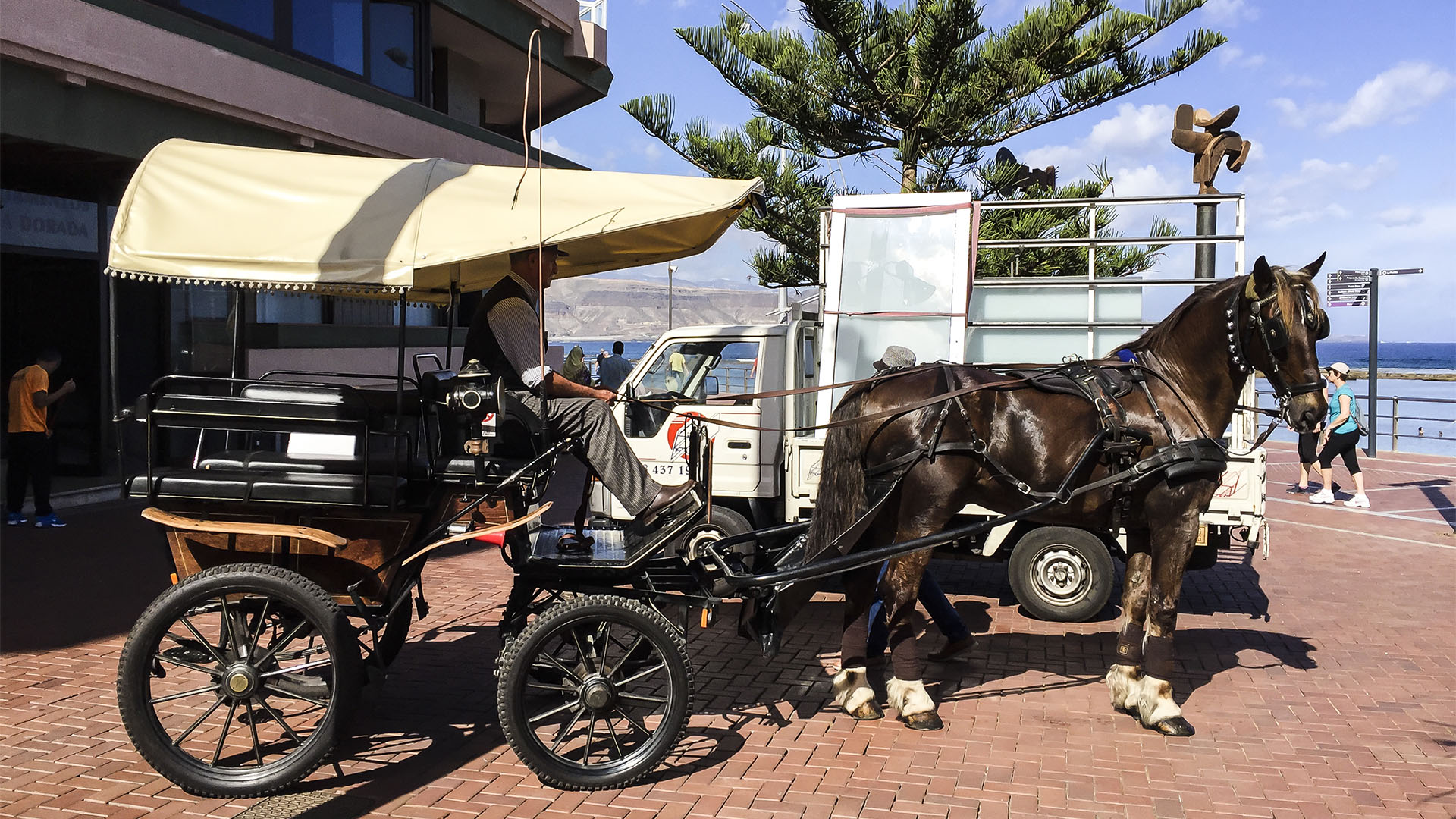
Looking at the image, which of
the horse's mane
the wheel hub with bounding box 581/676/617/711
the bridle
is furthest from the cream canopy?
the bridle

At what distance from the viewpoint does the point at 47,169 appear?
1195 cm

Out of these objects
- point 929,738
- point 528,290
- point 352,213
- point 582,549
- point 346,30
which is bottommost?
point 929,738

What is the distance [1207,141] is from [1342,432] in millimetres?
6192

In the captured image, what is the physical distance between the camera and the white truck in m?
7.68

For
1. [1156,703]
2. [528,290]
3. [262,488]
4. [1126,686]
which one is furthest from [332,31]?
[1156,703]

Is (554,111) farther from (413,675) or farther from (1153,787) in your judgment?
(1153,787)

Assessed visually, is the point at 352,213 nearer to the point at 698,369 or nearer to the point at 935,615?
the point at 935,615

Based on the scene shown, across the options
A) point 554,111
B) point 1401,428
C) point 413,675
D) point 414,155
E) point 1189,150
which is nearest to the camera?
point 413,675

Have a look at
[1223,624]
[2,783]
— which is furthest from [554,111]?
[2,783]

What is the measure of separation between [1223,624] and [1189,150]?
15.2 feet

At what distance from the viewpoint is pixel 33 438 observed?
10.6 m

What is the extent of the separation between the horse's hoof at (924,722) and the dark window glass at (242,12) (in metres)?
11.7

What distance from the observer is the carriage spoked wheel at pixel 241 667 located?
4.36 metres

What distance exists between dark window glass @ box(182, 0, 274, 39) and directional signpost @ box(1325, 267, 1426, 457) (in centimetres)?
1881
